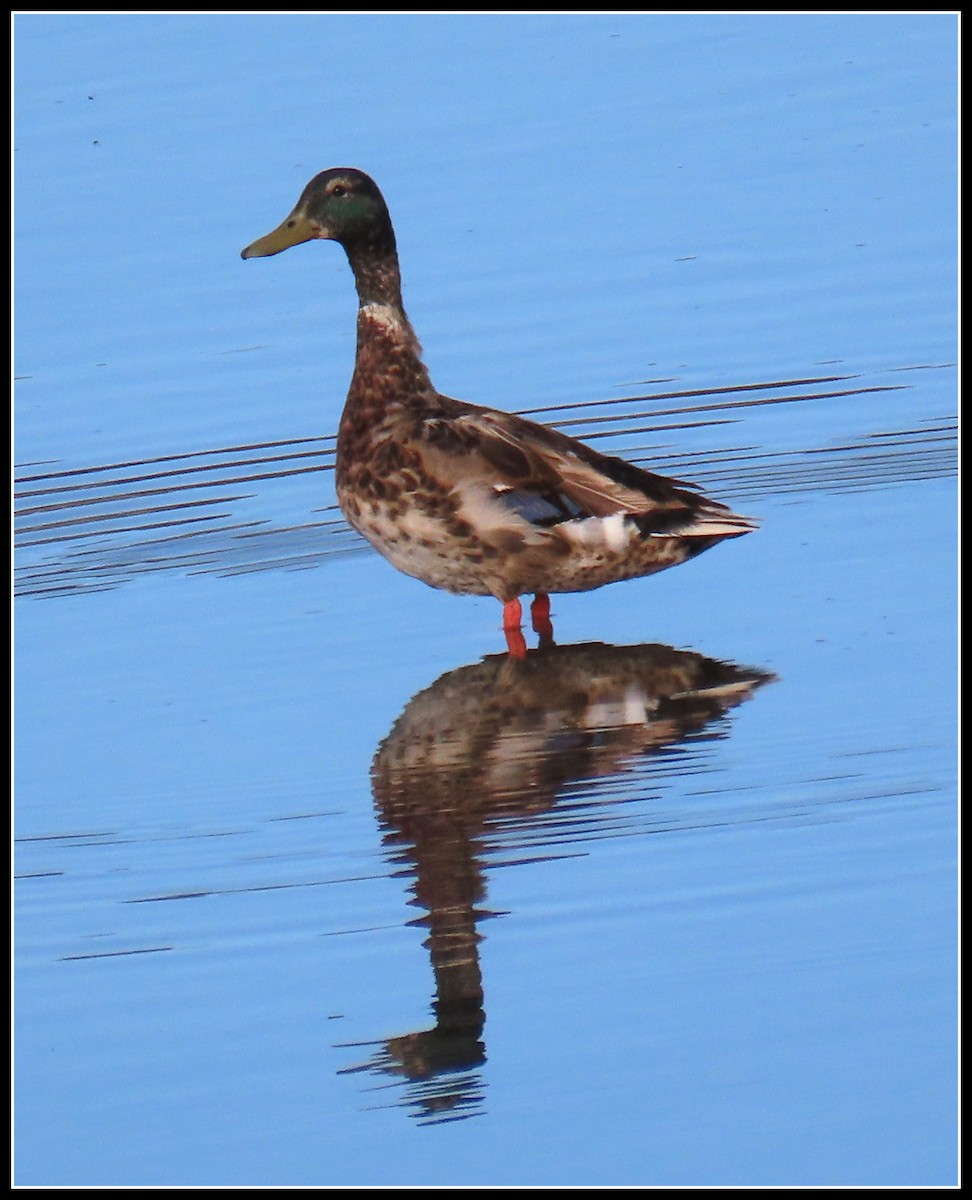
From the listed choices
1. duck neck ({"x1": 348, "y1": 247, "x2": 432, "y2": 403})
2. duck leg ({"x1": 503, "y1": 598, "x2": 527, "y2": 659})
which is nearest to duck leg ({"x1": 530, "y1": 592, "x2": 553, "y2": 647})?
duck leg ({"x1": 503, "y1": 598, "x2": 527, "y2": 659})

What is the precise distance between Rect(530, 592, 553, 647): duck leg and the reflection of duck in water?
0.26 meters

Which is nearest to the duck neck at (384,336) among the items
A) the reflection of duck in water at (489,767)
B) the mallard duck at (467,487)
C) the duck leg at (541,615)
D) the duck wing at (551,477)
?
the mallard duck at (467,487)

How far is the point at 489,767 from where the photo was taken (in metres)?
7.16

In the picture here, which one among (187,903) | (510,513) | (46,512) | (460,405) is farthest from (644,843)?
(46,512)

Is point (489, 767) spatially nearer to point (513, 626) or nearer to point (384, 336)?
point (513, 626)

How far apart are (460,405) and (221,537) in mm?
1458

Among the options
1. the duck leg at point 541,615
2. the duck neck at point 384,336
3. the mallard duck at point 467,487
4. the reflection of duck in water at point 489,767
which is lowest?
the reflection of duck in water at point 489,767

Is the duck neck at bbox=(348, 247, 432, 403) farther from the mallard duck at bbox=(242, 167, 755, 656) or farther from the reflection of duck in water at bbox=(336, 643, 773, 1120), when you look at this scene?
the reflection of duck in water at bbox=(336, 643, 773, 1120)

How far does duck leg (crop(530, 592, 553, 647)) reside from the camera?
862cm

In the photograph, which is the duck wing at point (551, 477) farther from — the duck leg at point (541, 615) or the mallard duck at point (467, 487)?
the duck leg at point (541, 615)

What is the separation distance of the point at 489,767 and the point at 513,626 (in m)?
1.36

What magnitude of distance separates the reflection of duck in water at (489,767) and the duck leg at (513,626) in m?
0.07

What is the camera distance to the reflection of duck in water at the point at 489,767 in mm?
5609

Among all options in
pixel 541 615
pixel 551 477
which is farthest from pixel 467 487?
pixel 541 615
